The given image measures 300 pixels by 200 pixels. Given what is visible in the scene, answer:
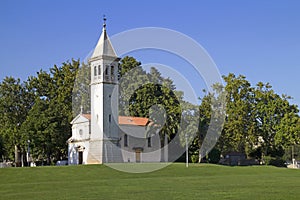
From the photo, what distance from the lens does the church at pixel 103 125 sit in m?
65.1

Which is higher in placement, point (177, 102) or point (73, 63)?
point (73, 63)

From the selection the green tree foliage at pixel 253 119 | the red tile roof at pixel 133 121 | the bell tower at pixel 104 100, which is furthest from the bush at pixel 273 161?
the bell tower at pixel 104 100

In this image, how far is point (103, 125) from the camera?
2566 inches

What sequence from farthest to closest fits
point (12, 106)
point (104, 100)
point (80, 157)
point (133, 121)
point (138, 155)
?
point (12, 106) → point (133, 121) → point (138, 155) → point (80, 157) → point (104, 100)

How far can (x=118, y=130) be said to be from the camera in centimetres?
6744

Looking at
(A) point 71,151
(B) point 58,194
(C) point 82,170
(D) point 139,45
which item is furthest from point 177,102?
(B) point 58,194

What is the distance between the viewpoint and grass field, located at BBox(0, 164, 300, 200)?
2547cm

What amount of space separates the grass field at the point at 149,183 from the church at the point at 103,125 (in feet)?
30.8

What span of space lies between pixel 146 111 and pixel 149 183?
40367 mm

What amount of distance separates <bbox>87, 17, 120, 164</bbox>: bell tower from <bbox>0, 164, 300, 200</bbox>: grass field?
963cm

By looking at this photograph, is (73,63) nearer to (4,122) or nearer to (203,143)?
(4,122)

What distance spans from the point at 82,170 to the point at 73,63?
34780 millimetres

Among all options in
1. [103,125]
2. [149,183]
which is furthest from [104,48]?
[149,183]

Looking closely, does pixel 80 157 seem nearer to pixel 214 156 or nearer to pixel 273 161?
pixel 214 156
